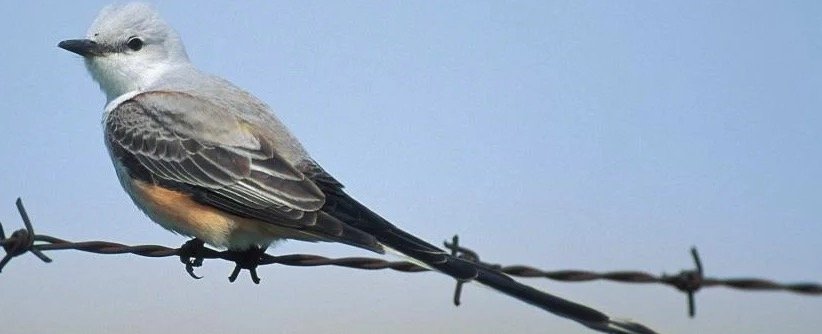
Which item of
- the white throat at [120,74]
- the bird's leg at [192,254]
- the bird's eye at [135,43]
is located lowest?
the bird's leg at [192,254]

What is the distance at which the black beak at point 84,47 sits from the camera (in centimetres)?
655

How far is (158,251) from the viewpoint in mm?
4664

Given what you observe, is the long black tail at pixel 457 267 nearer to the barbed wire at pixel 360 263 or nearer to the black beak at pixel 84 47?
the barbed wire at pixel 360 263

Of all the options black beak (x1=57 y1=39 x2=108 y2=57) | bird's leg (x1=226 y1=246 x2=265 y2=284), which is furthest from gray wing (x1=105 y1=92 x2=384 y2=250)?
black beak (x1=57 y1=39 x2=108 y2=57)

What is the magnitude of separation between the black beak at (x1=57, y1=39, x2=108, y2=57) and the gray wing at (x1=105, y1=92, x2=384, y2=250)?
55cm

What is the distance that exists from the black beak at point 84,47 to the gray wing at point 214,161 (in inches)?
21.5

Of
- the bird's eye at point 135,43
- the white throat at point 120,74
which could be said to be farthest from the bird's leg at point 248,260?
the bird's eye at point 135,43

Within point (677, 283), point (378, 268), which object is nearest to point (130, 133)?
point (378, 268)

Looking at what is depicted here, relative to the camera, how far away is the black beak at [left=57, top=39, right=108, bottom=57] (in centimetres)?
655

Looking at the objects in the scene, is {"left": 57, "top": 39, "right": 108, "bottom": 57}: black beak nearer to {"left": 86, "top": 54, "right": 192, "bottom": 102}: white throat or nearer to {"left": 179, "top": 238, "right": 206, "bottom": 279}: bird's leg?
{"left": 86, "top": 54, "right": 192, "bottom": 102}: white throat

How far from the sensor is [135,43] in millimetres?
6660

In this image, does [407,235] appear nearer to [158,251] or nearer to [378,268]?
[378,268]

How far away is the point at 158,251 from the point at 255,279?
34.0 inches

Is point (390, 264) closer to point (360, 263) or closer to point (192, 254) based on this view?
point (360, 263)
